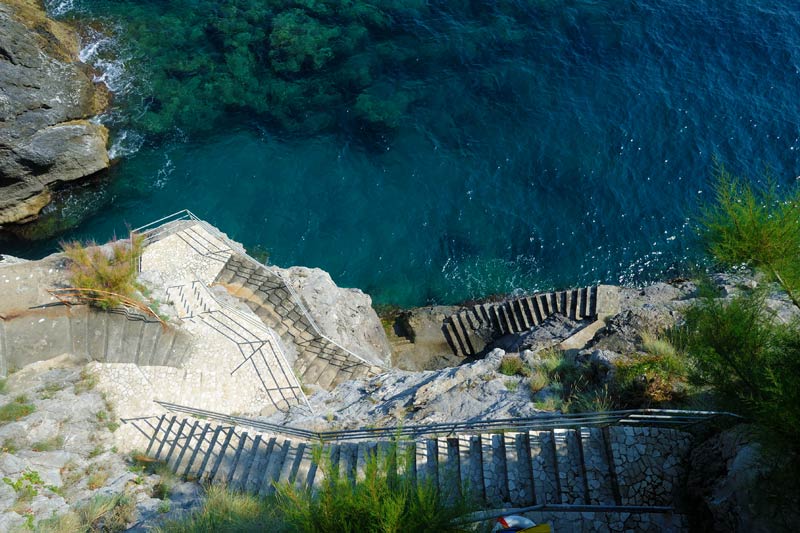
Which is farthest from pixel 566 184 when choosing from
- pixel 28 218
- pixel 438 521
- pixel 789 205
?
pixel 28 218

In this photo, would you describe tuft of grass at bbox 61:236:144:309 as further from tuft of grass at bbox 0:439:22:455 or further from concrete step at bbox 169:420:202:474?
tuft of grass at bbox 0:439:22:455

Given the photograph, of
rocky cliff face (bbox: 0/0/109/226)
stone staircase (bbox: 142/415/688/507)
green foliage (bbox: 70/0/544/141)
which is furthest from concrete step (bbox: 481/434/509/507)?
rocky cliff face (bbox: 0/0/109/226)

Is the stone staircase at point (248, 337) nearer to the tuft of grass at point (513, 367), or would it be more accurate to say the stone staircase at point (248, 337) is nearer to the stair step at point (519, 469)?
the tuft of grass at point (513, 367)

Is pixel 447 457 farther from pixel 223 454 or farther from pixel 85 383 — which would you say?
pixel 85 383

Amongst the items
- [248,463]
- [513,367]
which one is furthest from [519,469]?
[248,463]

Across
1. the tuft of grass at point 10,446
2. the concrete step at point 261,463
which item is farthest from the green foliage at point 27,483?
the concrete step at point 261,463

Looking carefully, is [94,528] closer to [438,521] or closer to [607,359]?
[438,521]
